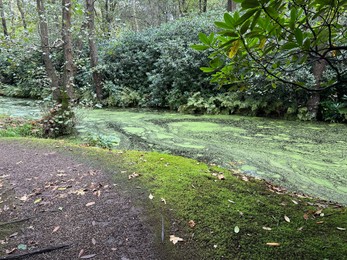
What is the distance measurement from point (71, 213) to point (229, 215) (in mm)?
1216

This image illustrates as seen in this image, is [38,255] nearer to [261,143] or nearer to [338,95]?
[261,143]

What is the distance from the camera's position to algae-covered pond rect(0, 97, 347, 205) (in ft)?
10.8

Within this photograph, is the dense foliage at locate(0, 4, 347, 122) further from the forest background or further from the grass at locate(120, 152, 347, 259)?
the grass at locate(120, 152, 347, 259)

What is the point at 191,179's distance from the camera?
2.46m

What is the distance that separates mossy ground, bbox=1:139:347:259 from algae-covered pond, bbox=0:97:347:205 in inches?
38.1

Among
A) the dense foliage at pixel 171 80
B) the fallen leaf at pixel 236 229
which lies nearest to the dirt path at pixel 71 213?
the fallen leaf at pixel 236 229

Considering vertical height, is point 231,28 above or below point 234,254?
above

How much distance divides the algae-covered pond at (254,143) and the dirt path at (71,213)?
5.94 ft

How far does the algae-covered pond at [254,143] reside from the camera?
328cm

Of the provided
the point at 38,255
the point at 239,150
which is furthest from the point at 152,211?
the point at 239,150

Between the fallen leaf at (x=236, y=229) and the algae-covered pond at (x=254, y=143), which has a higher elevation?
the fallen leaf at (x=236, y=229)

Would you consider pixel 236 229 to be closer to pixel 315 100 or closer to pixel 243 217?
pixel 243 217

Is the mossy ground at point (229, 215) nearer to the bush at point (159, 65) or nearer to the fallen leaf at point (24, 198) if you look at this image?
the fallen leaf at point (24, 198)

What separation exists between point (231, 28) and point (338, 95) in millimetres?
6645
